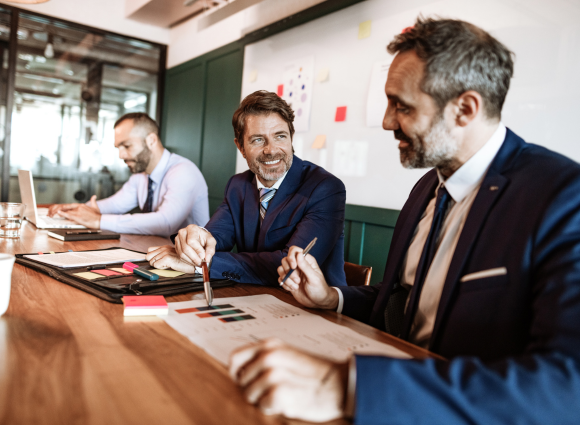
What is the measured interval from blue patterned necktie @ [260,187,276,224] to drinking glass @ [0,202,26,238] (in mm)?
1140

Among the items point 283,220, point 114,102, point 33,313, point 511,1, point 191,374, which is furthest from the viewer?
point 114,102

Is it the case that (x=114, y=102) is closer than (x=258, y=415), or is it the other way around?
(x=258, y=415)

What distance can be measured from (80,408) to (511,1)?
7.56ft

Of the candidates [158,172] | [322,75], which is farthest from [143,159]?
[322,75]

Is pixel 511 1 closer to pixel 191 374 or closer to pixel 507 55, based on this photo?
pixel 507 55

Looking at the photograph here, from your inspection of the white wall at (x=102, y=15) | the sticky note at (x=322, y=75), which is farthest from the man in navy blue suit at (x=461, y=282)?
the white wall at (x=102, y=15)

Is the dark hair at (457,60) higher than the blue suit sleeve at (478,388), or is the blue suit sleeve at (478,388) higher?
the dark hair at (457,60)

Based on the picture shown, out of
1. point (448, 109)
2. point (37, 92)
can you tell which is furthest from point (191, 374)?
point (37, 92)

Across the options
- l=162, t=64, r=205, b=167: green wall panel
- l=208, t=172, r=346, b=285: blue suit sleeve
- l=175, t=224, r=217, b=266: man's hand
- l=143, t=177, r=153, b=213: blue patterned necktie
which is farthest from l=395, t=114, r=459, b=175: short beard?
l=162, t=64, r=205, b=167: green wall panel

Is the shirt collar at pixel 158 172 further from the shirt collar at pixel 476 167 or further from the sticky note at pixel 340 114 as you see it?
the shirt collar at pixel 476 167

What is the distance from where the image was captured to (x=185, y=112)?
5.04 metres

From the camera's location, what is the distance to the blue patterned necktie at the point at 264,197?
186cm

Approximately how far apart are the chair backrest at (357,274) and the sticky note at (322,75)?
1.74 metres

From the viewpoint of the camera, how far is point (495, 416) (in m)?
0.57
